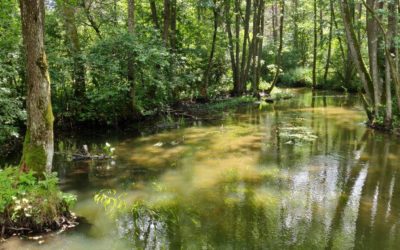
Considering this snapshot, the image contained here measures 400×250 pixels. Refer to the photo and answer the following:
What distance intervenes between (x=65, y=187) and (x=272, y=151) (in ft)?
19.0

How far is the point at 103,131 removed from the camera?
15109 millimetres

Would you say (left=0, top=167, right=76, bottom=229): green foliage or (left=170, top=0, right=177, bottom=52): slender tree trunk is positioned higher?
(left=170, top=0, right=177, bottom=52): slender tree trunk

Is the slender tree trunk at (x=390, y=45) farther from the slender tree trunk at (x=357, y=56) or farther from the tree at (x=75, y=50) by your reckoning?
the tree at (x=75, y=50)

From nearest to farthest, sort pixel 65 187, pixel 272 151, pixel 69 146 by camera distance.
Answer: pixel 65 187 → pixel 272 151 → pixel 69 146

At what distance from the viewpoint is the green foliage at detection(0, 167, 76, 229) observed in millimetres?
6008

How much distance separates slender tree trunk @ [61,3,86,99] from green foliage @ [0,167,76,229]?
8.22 meters

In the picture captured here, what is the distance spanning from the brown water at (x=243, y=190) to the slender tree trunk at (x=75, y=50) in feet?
8.19

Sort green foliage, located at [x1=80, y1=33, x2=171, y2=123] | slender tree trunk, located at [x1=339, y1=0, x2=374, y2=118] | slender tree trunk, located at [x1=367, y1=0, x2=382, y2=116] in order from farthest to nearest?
slender tree trunk, located at [x1=339, y1=0, x2=374, y2=118]
green foliage, located at [x1=80, y1=33, x2=171, y2=123]
slender tree trunk, located at [x1=367, y1=0, x2=382, y2=116]

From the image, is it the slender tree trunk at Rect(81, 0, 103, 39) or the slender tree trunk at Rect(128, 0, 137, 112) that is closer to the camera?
the slender tree trunk at Rect(128, 0, 137, 112)

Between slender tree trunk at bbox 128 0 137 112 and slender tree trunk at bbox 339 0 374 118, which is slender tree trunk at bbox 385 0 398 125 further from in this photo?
slender tree trunk at bbox 128 0 137 112

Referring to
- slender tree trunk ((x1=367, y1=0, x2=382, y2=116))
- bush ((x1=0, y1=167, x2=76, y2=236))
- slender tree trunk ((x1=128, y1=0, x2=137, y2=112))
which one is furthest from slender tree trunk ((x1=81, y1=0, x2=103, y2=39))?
bush ((x1=0, y1=167, x2=76, y2=236))

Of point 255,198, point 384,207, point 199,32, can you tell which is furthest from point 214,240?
point 199,32

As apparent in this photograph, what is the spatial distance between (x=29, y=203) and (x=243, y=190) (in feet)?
13.7

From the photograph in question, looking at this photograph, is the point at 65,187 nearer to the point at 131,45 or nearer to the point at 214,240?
Result: the point at 214,240
